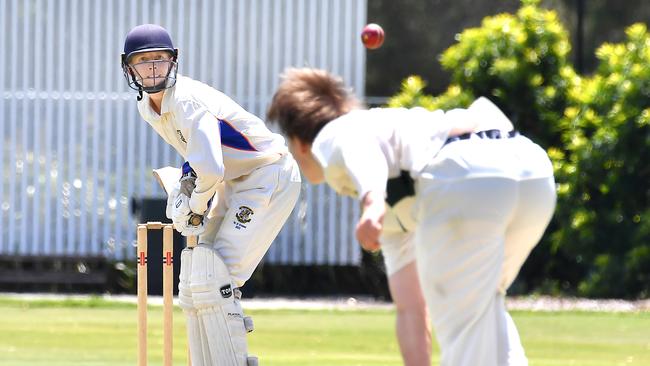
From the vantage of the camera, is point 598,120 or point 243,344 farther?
point 598,120

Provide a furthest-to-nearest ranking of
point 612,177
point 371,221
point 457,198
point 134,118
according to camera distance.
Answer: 1. point 134,118
2. point 612,177
3. point 457,198
4. point 371,221

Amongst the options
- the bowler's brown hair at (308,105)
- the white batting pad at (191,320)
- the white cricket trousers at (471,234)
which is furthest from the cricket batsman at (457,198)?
the white batting pad at (191,320)

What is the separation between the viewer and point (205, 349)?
543 centimetres

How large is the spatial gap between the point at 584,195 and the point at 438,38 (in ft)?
8.63

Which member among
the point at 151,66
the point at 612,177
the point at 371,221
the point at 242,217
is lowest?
the point at 612,177

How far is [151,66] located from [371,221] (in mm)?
1737

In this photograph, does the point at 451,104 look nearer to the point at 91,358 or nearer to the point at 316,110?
the point at 91,358

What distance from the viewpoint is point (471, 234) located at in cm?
422

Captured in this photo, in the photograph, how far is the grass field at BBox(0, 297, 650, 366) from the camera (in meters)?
7.98

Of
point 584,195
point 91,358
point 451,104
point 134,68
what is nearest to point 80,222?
point 451,104

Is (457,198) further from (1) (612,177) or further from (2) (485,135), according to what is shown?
(1) (612,177)

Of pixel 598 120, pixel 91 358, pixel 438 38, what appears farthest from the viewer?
pixel 438 38

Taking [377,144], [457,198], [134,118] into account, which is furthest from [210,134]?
[134,118]

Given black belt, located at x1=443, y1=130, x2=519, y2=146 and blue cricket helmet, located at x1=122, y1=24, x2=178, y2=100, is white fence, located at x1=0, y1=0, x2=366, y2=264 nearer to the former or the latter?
blue cricket helmet, located at x1=122, y1=24, x2=178, y2=100
